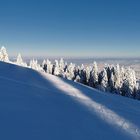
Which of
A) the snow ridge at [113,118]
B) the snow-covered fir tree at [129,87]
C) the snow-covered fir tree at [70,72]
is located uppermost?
the snow ridge at [113,118]

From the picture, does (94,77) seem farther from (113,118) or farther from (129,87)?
(113,118)

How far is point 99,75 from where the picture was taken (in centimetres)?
9725

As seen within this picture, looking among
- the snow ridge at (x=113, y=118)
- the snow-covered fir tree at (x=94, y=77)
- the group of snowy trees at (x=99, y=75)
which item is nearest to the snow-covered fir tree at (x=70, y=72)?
the group of snowy trees at (x=99, y=75)

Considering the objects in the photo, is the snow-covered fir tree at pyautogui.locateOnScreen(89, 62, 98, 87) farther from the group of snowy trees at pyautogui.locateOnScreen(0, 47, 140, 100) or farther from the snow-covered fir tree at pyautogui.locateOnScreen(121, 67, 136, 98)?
the snow-covered fir tree at pyautogui.locateOnScreen(121, 67, 136, 98)

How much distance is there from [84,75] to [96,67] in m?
6.53

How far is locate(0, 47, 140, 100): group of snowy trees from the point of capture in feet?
268

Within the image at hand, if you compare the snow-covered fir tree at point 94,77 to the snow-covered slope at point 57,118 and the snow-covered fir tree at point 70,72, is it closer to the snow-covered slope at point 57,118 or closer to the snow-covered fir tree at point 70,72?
the snow-covered fir tree at point 70,72

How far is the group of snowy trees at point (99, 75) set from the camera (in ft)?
268

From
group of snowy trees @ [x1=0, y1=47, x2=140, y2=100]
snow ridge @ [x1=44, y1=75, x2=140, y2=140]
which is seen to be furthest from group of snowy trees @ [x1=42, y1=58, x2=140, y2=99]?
snow ridge @ [x1=44, y1=75, x2=140, y2=140]

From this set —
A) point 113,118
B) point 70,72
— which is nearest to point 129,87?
point 70,72

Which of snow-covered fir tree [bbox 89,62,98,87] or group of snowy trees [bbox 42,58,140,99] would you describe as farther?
snow-covered fir tree [bbox 89,62,98,87]

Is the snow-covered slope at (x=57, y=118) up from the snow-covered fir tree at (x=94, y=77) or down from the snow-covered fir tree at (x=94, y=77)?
up

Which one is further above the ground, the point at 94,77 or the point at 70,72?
the point at 70,72

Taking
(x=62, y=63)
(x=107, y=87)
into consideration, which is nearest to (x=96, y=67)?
(x=107, y=87)
